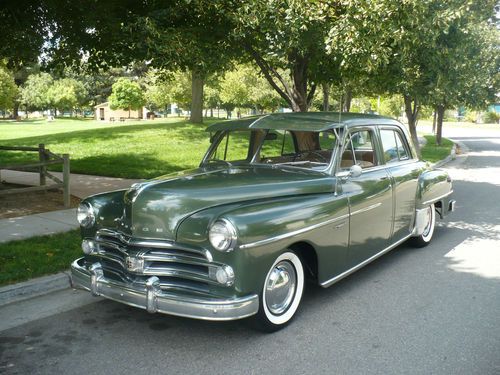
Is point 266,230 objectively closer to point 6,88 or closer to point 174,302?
point 174,302

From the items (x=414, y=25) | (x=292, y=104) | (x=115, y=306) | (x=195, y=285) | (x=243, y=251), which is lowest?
(x=115, y=306)

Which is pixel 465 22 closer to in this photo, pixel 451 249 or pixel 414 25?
pixel 414 25

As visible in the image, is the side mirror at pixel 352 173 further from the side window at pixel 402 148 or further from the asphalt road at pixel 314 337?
the side window at pixel 402 148

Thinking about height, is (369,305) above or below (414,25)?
below

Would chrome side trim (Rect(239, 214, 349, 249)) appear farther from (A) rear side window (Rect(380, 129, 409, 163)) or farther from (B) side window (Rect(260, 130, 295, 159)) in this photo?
(A) rear side window (Rect(380, 129, 409, 163))

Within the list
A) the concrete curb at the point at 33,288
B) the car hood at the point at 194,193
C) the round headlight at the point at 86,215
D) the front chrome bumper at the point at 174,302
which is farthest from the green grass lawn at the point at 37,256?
the car hood at the point at 194,193

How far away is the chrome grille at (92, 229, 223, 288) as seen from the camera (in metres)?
3.56

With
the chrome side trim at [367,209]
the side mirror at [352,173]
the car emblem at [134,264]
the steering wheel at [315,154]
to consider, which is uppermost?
the steering wheel at [315,154]

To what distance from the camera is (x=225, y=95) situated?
56.2 m

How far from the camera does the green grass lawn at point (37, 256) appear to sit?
204 inches

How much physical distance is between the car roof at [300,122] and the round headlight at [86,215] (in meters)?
1.82

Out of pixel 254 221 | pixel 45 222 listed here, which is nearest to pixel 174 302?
pixel 254 221

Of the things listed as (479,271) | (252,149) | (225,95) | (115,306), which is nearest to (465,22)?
(479,271)

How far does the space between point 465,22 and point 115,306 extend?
11.7 meters
